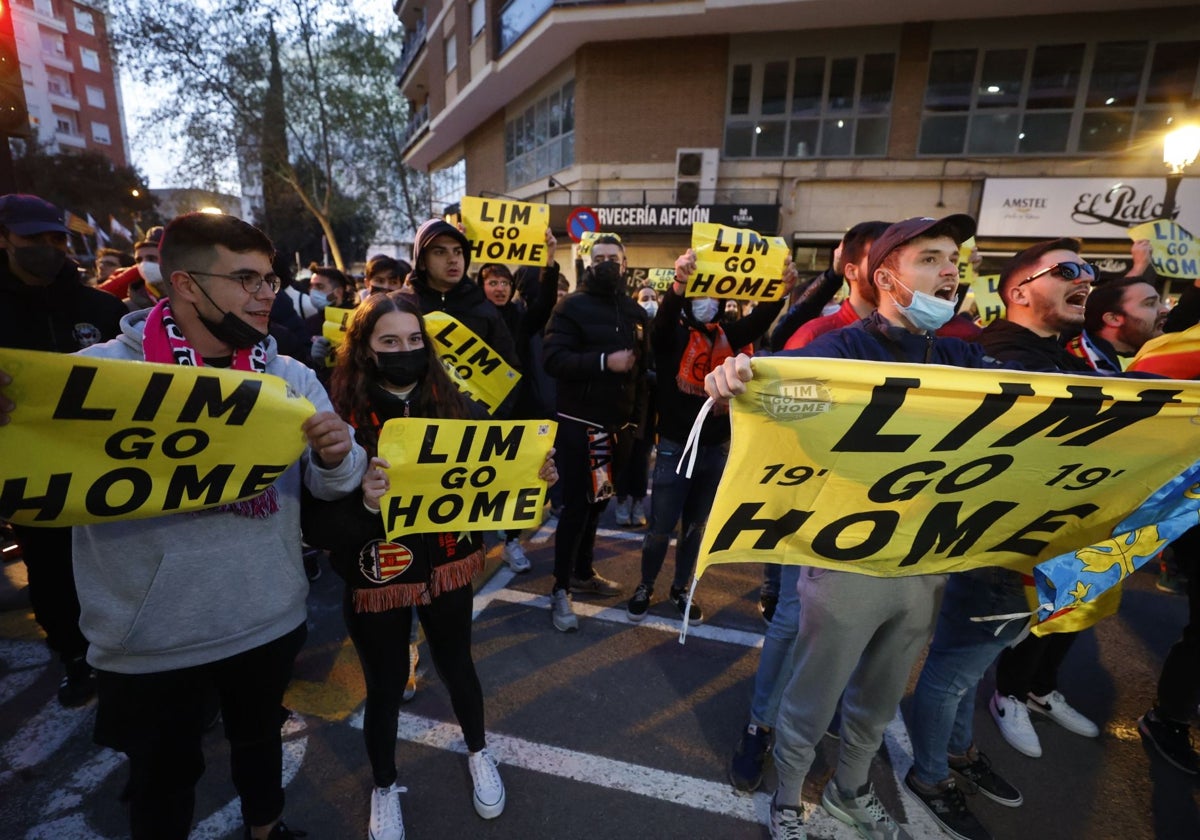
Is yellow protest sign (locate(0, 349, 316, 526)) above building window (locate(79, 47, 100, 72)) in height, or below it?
below

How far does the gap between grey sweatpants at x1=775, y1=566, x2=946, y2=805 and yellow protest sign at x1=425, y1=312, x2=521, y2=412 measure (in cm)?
220

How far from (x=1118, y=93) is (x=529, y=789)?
1962cm

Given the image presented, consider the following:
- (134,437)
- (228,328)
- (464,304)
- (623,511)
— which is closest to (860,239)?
(464,304)

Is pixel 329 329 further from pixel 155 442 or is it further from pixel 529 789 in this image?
pixel 529 789

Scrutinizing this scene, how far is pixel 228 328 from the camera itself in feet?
5.44

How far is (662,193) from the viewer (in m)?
16.3

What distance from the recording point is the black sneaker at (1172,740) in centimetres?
267

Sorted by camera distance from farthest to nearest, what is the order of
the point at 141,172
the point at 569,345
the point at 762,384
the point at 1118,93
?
the point at 141,172, the point at 1118,93, the point at 569,345, the point at 762,384

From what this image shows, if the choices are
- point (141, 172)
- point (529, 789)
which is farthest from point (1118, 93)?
point (141, 172)

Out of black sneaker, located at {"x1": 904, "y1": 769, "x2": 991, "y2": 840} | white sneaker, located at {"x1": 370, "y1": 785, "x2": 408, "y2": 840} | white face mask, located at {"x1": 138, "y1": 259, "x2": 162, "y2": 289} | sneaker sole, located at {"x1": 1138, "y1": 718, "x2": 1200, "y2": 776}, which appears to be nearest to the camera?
white sneaker, located at {"x1": 370, "y1": 785, "x2": 408, "y2": 840}

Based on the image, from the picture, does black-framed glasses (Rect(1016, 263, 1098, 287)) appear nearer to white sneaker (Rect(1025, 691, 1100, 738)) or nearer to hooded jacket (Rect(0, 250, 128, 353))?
white sneaker (Rect(1025, 691, 1100, 738))

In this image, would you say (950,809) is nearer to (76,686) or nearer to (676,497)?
(676,497)

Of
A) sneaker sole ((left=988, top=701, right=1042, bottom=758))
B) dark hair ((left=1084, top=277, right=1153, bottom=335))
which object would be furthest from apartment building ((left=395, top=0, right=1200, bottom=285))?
sneaker sole ((left=988, top=701, right=1042, bottom=758))

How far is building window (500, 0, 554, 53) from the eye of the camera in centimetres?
1580
